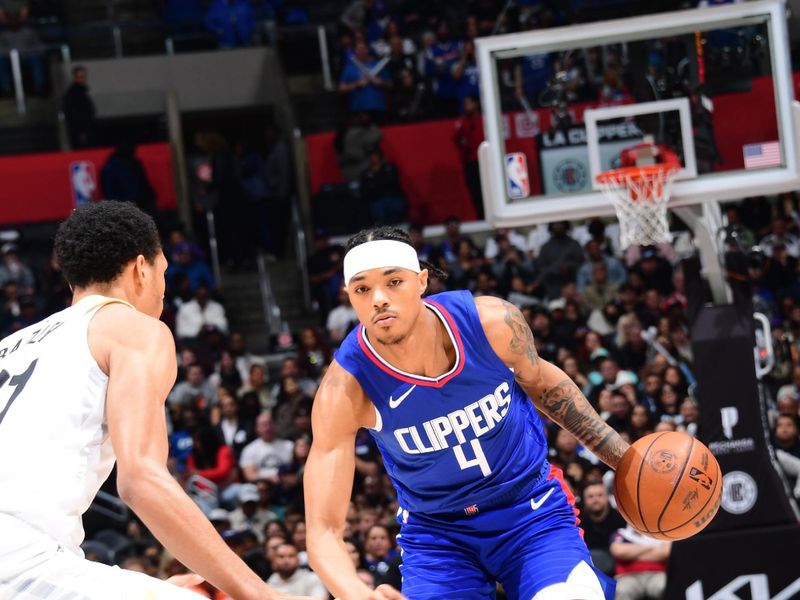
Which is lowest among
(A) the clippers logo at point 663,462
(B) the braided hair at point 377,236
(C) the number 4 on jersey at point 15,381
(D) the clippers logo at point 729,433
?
(D) the clippers logo at point 729,433

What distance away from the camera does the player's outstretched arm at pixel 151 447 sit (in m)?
3.27

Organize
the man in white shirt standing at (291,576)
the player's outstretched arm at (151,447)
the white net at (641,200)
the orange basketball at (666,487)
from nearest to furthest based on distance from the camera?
the player's outstretched arm at (151,447), the orange basketball at (666,487), the white net at (641,200), the man in white shirt standing at (291,576)

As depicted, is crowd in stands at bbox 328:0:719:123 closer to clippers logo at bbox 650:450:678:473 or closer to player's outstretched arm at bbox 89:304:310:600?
clippers logo at bbox 650:450:678:473

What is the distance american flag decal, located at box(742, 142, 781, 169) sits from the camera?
27.9 ft

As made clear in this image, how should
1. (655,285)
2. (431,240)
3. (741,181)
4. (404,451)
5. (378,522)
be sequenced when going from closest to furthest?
(404,451) → (741,181) → (378,522) → (655,285) → (431,240)

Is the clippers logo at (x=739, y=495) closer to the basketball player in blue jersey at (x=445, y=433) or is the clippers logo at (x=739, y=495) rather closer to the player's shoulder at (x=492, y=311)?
the basketball player in blue jersey at (x=445, y=433)

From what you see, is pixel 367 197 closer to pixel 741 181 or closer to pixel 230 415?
pixel 230 415

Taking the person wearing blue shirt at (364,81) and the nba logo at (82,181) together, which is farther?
the person wearing blue shirt at (364,81)

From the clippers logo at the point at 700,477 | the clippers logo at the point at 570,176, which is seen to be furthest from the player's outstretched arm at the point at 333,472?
the clippers logo at the point at 570,176

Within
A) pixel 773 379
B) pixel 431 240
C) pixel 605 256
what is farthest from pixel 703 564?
pixel 431 240

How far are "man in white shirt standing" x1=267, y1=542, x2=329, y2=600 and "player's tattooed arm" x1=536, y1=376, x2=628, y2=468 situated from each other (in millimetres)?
4645

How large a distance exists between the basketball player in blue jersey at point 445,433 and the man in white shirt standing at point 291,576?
4.48 metres

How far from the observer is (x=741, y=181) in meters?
8.41

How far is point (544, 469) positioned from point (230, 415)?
7.14 metres
